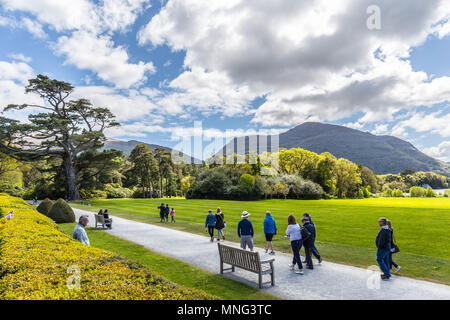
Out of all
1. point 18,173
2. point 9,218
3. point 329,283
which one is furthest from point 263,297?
point 18,173

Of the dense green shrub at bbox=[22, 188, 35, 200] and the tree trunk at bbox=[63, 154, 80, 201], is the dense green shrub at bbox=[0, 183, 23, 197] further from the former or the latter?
the tree trunk at bbox=[63, 154, 80, 201]

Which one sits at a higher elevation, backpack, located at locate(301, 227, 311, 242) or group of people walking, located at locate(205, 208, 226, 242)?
backpack, located at locate(301, 227, 311, 242)

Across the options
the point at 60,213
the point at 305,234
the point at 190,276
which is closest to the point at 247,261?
the point at 190,276

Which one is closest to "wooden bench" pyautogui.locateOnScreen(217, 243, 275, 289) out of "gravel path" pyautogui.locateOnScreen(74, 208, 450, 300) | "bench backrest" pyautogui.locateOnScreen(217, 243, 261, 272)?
"bench backrest" pyautogui.locateOnScreen(217, 243, 261, 272)

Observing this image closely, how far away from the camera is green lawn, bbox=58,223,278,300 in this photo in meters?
7.38

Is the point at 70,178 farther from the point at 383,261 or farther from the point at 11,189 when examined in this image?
the point at 383,261

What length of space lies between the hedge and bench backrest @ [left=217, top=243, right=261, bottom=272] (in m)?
3.37

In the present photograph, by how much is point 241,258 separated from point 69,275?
4.92 m

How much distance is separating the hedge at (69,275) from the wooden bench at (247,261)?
3.38m

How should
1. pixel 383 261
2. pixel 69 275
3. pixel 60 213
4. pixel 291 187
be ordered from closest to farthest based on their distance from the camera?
pixel 69 275 → pixel 383 261 → pixel 60 213 → pixel 291 187

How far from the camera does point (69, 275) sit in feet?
17.1

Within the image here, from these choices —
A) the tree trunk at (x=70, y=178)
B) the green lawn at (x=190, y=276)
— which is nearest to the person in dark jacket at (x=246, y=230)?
the green lawn at (x=190, y=276)

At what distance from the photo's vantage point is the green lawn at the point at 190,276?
7.38 m

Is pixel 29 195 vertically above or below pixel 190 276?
above
